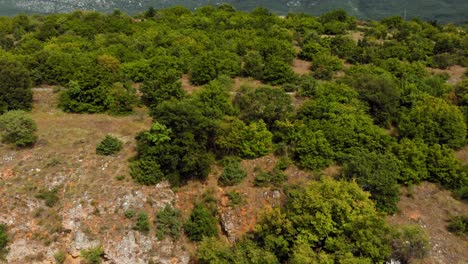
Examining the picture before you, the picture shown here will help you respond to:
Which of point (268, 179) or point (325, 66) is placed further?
point (325, 66)

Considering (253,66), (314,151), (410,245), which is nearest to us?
(410,245)

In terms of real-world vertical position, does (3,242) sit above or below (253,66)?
below

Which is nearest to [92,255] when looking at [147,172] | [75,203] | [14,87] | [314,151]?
[75,203]

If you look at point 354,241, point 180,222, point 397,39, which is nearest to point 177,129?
point 180,222

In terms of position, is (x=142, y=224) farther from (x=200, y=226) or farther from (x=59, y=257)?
(x=59, y=257)

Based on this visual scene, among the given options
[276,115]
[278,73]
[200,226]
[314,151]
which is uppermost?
[278,73]

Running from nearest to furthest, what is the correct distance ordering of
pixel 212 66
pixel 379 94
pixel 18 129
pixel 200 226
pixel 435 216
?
pixel 200 226 → pixel 435 216 → pixel 18 129 → pixel 379 94 → pixel 212 66

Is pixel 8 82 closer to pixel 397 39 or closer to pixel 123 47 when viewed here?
pixel 123 47

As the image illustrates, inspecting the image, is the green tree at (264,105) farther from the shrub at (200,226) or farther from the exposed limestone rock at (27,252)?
the exposed limestone rock at (27,252)
